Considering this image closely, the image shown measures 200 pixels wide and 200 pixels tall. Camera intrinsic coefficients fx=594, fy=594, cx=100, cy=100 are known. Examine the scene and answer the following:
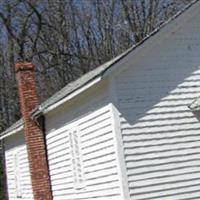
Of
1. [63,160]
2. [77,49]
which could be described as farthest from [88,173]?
[77,49]

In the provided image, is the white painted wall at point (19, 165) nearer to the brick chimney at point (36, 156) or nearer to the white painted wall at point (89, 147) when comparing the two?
the brick chimney at point (36, 156)

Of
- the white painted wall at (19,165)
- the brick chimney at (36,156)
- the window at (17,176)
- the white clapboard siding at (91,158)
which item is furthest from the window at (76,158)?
the window at (17,176)

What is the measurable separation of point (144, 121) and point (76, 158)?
2.82 m

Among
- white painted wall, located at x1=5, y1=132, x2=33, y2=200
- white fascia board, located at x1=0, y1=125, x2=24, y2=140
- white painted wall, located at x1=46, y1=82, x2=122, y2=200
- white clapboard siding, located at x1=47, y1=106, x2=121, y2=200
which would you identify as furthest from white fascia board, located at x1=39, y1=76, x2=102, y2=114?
white painted wall, located at x1=5, y1=132, x2=33, y2=200

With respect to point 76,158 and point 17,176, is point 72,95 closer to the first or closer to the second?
point 76,158

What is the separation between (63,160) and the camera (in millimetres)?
17766

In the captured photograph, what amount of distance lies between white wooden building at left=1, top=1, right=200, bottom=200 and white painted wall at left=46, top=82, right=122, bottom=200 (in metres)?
0.03

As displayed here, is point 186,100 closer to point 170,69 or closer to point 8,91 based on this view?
point 170,69

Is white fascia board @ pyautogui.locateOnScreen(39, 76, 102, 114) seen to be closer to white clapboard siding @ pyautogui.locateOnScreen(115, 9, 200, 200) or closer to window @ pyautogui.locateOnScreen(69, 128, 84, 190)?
white clapboard siding @ pyautogui.locateOnScreen(115, 9, 200, 200)

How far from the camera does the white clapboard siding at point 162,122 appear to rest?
47.6ft

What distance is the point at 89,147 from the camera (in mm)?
15688

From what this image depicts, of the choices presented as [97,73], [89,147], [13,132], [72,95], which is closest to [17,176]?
[13,132]

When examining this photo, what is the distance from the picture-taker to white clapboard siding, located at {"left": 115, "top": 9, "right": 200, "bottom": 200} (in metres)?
14.5

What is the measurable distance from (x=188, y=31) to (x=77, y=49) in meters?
26.0
